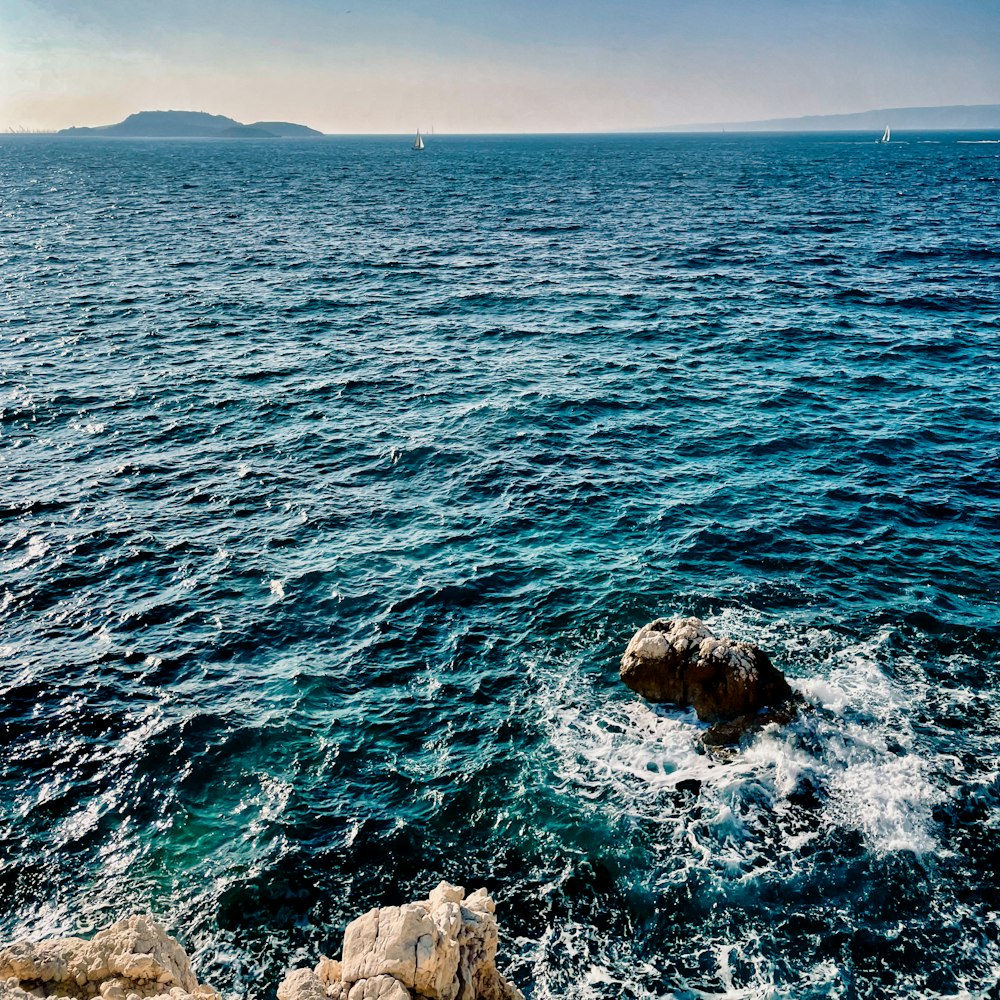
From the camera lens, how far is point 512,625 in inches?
1172

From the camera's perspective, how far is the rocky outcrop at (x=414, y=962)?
564 inches

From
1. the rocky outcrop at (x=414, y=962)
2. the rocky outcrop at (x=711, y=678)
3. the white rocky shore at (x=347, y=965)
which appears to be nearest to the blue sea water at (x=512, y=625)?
the rocky outcrop at (x=711, y=678)

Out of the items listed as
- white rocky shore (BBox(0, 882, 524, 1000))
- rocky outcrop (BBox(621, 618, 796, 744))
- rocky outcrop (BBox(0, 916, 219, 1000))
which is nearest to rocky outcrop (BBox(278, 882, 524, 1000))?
white rocky shore (BBox(0, 882, 524, 1000))

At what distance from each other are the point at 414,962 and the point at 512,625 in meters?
16.0

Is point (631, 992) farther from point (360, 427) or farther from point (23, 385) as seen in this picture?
point (23, 385)

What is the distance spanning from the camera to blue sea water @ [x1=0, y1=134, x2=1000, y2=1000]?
19.5 metres

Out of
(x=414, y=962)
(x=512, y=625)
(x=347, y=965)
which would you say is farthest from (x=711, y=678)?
(x=347, y=965)

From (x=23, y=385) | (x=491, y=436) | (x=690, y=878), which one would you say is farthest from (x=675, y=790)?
(x=23, y=385)

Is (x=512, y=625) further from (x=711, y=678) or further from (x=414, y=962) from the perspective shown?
(x=414, y=962)

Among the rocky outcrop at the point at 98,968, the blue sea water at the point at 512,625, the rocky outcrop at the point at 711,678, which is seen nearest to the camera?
the rocky outcrop at the point at 98,968

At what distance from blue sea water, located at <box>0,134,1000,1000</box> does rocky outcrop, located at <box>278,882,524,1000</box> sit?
331 centimetres

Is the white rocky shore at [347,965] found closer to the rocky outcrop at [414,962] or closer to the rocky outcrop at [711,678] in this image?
the rocky outcrop at [414,962]

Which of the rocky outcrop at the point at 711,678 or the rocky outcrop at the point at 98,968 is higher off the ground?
the rocky outcrop at the point at 98,968

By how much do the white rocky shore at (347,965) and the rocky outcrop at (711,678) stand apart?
1148 cm
